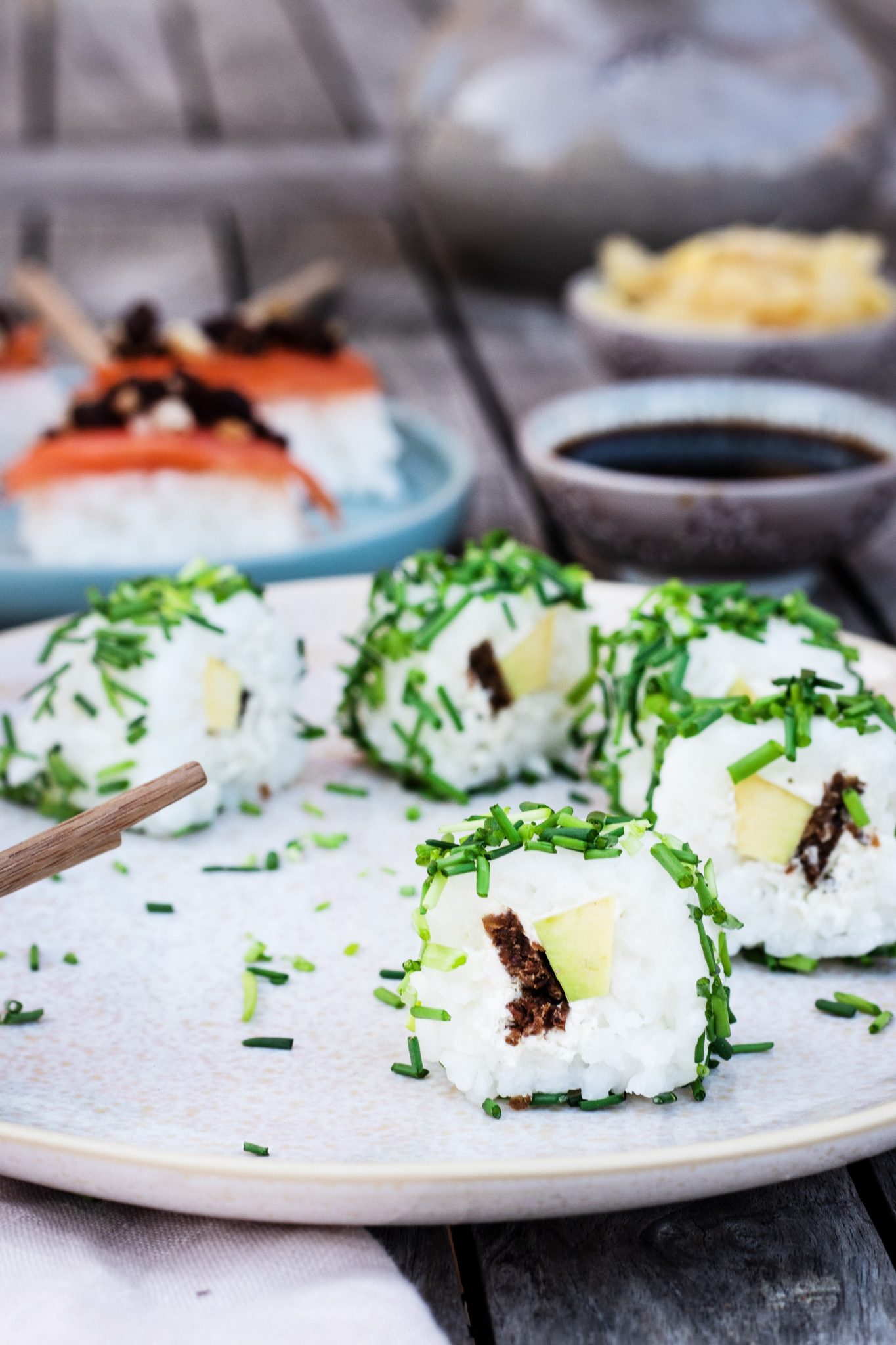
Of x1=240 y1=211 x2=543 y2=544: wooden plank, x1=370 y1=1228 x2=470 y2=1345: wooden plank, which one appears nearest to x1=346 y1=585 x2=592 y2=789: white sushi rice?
x1=370 y1=1228 x2=470 y2=1345: wooden plank

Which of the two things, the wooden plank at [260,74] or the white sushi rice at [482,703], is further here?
the wooden plank at [260,74]

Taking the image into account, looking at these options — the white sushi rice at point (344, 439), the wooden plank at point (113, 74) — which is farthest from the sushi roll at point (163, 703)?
the wooden plank at point (113, 74)

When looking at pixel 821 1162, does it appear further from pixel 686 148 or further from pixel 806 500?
pixel 686 148

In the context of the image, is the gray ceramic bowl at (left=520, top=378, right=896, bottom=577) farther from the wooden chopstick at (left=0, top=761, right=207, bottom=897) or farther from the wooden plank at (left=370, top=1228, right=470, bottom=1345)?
the wooden plank at (left=370, top=1228, right=470, bottom=1345)

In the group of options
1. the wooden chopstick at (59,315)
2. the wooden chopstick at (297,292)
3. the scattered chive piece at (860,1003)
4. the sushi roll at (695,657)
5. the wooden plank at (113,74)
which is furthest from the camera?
the wooden plank at (113,74)

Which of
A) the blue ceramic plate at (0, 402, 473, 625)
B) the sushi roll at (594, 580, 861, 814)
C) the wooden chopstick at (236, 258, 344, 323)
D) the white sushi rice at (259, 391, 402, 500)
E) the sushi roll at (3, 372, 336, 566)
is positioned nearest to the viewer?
the sushi roll at (594, 580, 861, 814)

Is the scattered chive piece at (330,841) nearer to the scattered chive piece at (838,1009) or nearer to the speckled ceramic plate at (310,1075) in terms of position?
the speckled ceramic plate at (310,1075)
